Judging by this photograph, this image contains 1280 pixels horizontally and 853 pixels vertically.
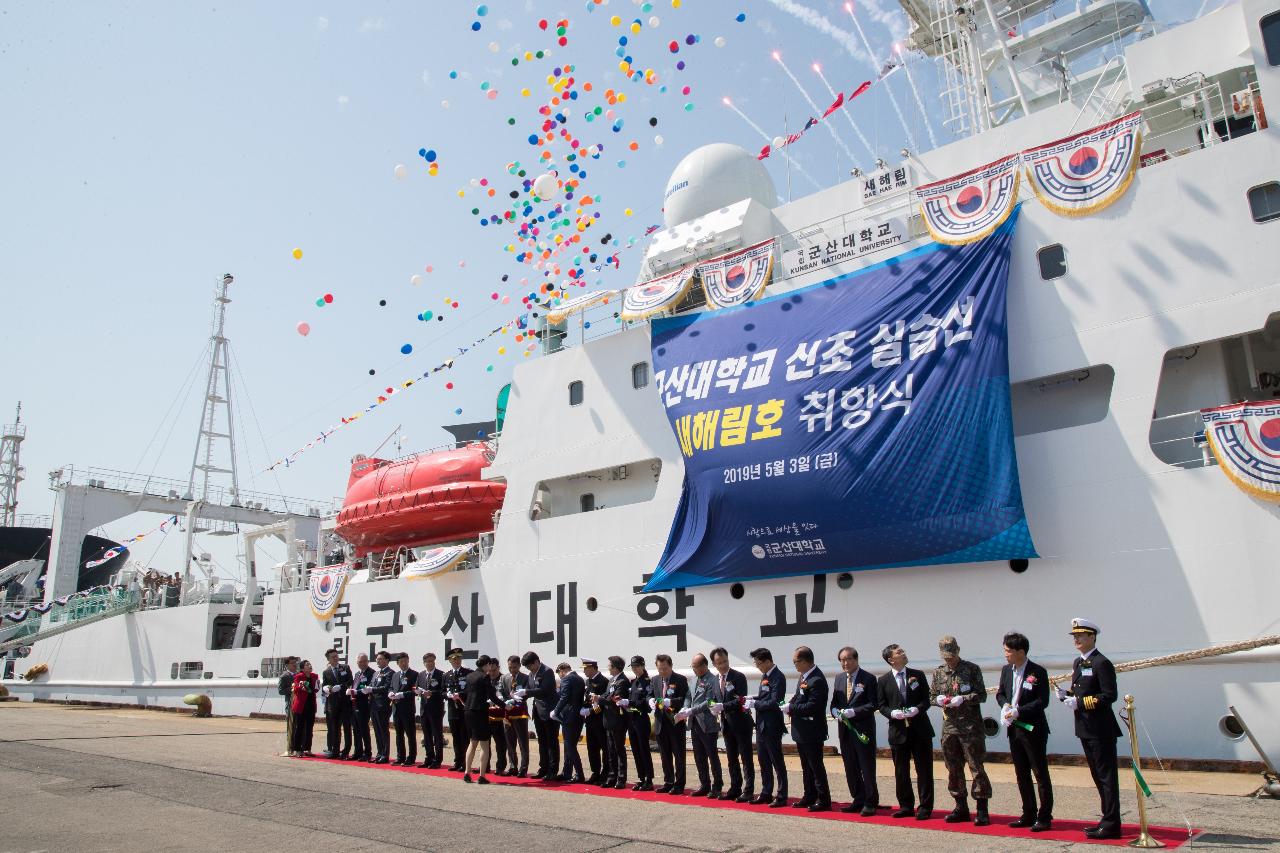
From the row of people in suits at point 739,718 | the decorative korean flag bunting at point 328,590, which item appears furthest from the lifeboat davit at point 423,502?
the row of people in suits at point 739,718

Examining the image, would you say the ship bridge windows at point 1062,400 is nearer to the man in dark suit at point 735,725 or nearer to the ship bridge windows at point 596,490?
the man in dark suit at point 735,725

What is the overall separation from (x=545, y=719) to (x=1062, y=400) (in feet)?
20.1

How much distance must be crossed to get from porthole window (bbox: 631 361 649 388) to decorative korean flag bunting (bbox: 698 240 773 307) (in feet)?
4.30

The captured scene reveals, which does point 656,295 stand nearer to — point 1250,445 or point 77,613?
point 1250,445

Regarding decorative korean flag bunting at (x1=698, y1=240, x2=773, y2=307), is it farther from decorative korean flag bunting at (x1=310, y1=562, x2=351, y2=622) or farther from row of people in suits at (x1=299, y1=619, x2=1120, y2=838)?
decorative korean flag bunting at (x1=310, y1=562, x2=351, y2=622)

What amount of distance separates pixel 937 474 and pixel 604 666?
16.1ft

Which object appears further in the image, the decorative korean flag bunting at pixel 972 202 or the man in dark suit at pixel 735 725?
the decorative korean flag bunting at pixel 972 202

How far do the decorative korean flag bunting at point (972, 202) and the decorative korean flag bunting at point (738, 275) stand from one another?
200cm

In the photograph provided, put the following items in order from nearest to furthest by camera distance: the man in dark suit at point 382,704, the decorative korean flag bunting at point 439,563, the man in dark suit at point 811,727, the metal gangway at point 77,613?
the man in dark suit at point 811,727, the man in dark suit at point 382,704, the decorative korean flag bunting at point 439,563, the metal gangway at point 77,613

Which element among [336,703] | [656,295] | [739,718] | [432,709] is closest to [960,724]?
[739,718]

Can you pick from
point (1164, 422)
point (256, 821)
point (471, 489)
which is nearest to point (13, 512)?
point (471, 489)

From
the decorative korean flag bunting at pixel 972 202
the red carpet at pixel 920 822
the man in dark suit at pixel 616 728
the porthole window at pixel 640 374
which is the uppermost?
the decorative korean flag bunting at pixel 972 202

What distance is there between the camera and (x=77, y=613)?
23531 millimetres

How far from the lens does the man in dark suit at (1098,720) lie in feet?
17.3
